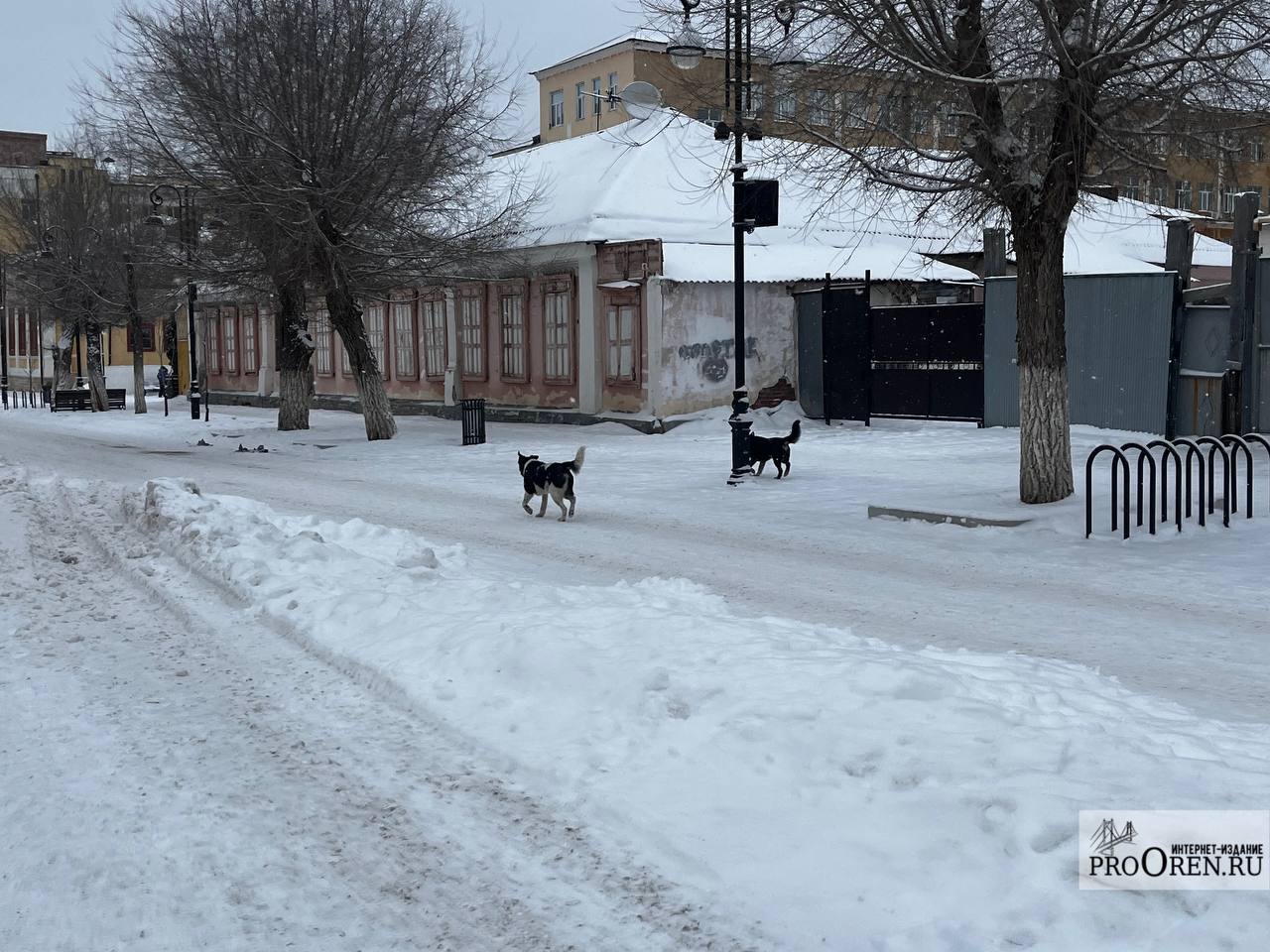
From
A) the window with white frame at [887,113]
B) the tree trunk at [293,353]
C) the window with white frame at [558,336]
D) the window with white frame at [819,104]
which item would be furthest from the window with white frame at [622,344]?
the window with white frame at [887,113]

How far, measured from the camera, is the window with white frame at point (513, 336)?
30.8 meters

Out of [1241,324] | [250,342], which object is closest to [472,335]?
[250,342]

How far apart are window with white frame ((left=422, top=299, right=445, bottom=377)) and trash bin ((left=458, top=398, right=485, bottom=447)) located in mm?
9842

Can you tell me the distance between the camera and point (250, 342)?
46.1 metres

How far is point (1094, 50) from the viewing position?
37.7 ft

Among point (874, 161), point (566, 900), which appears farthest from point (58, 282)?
point (566, 900)

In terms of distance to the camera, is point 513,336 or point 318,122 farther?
point 513,336

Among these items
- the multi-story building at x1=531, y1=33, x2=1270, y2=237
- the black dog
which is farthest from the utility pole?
the black dog

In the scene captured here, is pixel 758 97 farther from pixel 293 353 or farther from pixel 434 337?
pixel 434 337

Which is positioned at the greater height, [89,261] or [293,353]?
[89,261]

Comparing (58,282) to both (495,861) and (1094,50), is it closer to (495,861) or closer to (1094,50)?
(1094,50)

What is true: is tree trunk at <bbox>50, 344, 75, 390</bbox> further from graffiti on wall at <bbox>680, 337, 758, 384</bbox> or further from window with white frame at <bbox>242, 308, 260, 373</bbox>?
graffiti on wall at <bbox>680, 337, 758, 384</bbox>

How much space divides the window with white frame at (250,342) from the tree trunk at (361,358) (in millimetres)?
21009

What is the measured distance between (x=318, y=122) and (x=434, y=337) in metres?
12.3
